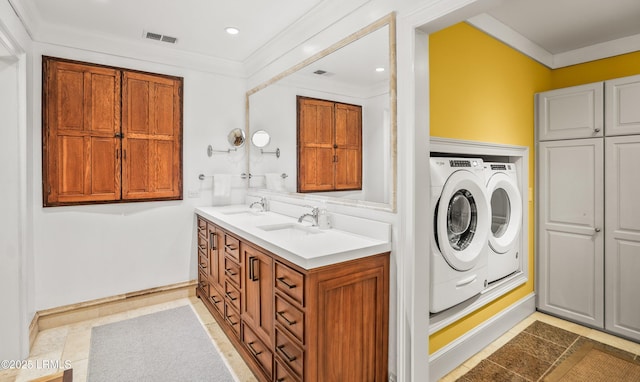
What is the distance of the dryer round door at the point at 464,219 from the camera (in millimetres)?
2196

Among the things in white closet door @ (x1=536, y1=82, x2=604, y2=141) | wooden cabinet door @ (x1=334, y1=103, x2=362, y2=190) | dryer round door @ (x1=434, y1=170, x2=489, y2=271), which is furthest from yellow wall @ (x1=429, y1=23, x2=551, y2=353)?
wooden cabinet door @ (x1=334, y1=103, x2=362, y2=190)

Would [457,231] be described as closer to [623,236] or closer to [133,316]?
[623,236]

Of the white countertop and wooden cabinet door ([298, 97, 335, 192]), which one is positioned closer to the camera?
the white countertop

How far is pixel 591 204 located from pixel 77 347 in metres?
4.43

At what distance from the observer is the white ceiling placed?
8.07 ft

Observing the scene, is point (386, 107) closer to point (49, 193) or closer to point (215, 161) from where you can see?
point (215, 161)

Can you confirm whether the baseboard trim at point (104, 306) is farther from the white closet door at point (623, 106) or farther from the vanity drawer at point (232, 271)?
the white closet door at point (623, 106)

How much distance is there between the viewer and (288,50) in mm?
2959

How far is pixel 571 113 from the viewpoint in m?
2.99

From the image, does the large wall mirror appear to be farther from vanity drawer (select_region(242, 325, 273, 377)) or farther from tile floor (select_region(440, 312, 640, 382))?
tile floor (select_region(440, 312, 640, 382))

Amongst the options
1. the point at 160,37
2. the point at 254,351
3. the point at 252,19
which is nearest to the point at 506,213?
the point at 254,351

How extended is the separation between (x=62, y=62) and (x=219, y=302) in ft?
8.24

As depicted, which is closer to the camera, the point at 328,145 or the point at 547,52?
the point at 328,145

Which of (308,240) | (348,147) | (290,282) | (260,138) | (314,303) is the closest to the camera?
(314,303)
